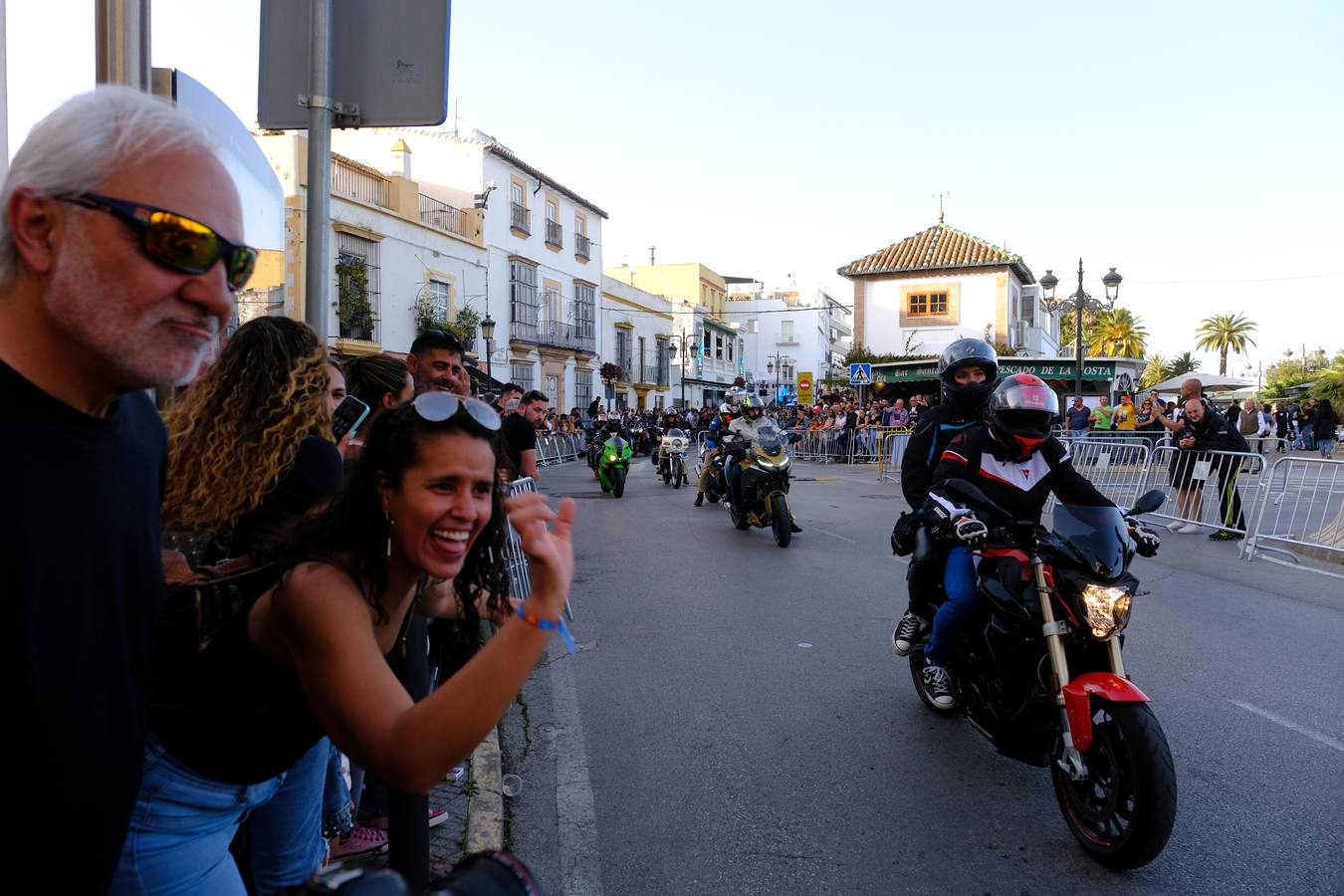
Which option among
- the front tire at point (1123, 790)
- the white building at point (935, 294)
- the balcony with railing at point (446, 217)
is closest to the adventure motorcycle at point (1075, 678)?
the front tire at point (1123, 790)

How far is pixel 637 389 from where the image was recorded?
49938 millimetres

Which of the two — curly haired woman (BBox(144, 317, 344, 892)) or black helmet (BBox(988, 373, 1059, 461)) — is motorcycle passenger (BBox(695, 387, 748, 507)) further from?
curly haired woman (BBox(144, 317, 344, 892))

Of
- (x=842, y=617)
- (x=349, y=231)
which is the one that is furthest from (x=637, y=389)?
(x=842, y=617)

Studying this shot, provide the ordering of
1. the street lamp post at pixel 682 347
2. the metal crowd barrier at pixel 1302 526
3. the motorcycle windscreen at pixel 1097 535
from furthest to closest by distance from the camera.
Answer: the street lamp post at pixel 682 347
the metal crowd barrier at pixel 1302 526
the motorcycle windscreen at pixel 1097 535

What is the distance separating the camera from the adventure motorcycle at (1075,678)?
3.00m

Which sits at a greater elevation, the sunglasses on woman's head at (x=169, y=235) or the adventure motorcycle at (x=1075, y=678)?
the sunglasses on woman's head at (x=169, y=235)

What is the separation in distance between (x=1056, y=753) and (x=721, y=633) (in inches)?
126

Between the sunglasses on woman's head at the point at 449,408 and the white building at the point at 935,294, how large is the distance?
133 feet

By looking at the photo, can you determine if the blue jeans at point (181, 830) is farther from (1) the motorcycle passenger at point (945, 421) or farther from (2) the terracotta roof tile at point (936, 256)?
(2) the terracotta roof tile at point (936, 256)

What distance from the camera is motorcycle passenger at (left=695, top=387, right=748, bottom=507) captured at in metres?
11.8

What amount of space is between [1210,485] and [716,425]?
6.16 metres

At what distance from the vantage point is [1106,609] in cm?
326

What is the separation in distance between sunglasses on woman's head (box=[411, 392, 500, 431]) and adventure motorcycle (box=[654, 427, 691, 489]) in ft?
51.0

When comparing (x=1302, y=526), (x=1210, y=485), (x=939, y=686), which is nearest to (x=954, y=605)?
(x=939, y=686)
